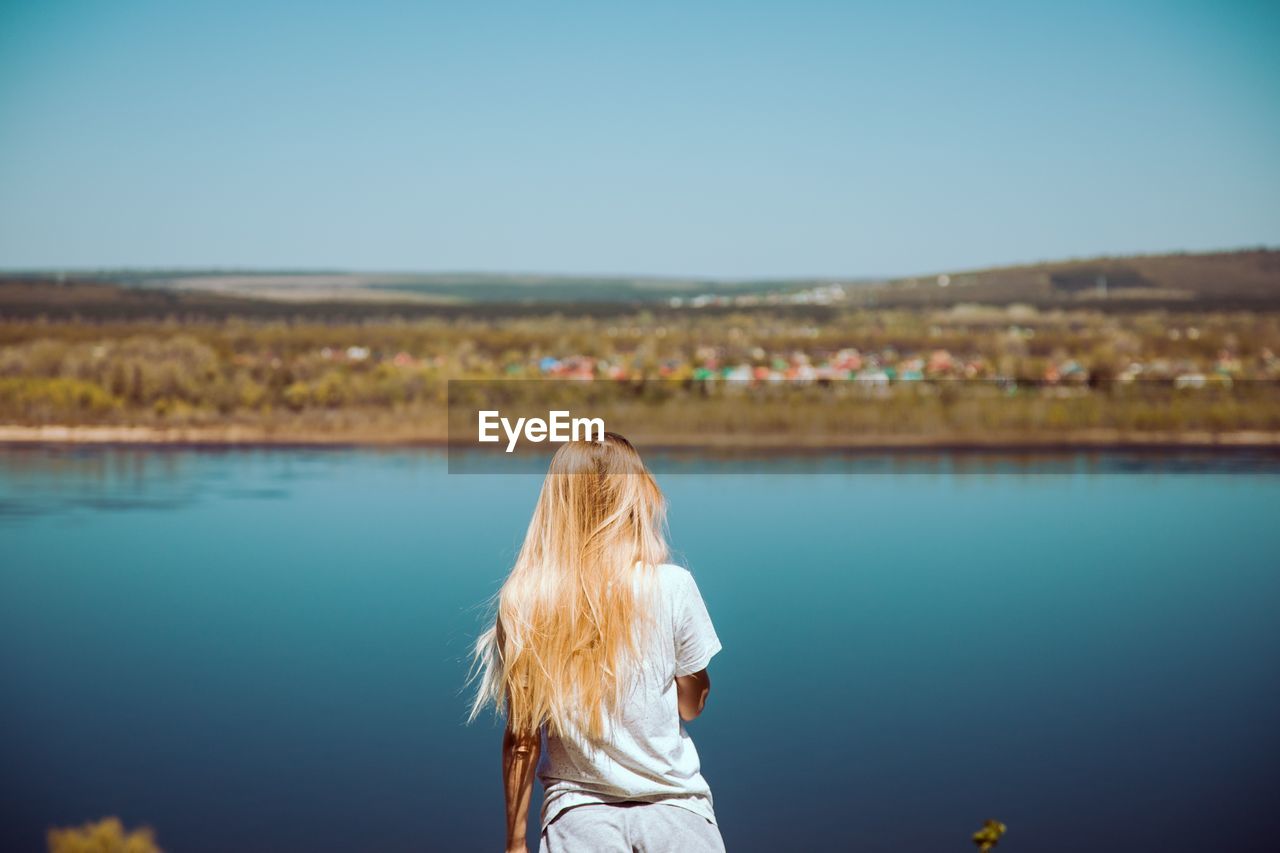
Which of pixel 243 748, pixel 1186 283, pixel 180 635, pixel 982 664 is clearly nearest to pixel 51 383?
pixel 180 635

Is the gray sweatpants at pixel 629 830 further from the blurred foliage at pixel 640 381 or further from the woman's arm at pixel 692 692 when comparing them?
the blurred foliage at pixel 640 381

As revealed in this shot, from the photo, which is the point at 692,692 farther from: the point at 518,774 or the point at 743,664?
the point at 743,664

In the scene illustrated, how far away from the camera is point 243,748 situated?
217 inches

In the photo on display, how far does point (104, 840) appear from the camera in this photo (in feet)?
13.3

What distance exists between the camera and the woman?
1.73 meters

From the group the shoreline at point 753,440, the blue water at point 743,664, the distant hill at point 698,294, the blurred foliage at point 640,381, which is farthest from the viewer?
the distant hill at point 698,294

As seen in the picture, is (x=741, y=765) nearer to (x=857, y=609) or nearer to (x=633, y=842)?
(x=857, y=609)

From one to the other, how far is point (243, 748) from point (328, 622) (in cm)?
172

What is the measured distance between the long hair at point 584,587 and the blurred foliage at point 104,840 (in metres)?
2.74

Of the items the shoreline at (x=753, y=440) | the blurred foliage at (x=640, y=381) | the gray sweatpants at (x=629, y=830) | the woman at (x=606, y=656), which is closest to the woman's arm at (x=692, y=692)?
the woman at (x=606, y=656)

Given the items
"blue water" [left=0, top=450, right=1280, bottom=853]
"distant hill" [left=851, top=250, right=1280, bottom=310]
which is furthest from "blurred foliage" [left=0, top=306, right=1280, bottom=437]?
"distant hill" [left=851, top=250, right=1280, bottom=310]

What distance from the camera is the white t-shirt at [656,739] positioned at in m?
1.74

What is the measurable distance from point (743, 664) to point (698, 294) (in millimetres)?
32703

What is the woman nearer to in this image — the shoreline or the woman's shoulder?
the woman's shoulder
